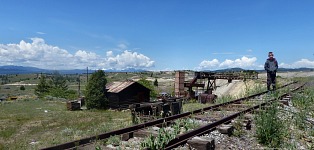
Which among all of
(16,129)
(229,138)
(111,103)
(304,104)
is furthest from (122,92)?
(229,138)

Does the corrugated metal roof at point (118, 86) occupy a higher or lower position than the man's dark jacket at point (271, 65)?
lower

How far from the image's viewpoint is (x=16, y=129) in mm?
25359

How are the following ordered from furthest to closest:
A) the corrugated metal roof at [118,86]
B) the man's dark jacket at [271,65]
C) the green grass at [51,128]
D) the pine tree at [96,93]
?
1. the corrugated metal roof at [118,86]
2. the pine tree at [96,93]
3. the man's dark jacket at [271,65]
4. the green grass at [51,128]

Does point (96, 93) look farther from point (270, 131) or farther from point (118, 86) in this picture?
point (270, 131)

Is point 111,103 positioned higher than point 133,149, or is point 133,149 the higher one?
point 133,149

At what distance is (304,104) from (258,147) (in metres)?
6.68

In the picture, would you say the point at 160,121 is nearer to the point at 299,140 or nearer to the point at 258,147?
the point at 258,147

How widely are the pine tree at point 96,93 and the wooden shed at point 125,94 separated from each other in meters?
1.29

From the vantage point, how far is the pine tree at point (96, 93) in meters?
44.3

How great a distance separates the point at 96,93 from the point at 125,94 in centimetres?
485

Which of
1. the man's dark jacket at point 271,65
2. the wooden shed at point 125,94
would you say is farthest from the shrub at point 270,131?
the wooden shed at point 125,94

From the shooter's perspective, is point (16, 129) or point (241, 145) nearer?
point (241, 145)

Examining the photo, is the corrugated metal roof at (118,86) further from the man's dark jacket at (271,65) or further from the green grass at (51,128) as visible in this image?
the man's dark jacket at (271,65)

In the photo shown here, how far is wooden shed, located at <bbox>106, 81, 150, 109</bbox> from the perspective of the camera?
45.3 m
